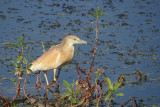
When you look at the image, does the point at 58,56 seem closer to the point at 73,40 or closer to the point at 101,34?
the point at 73,40

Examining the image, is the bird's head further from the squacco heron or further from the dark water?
the dark water

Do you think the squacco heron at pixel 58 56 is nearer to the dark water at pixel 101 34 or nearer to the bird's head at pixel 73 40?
the bird's head at pixel 73 40

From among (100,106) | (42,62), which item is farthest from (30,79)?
(100,106)

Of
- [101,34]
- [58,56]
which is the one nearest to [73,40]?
[58,56]

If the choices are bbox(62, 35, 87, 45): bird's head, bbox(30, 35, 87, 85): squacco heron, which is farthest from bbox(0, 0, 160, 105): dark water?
bbox(62, 35, 87, 45): bird's head

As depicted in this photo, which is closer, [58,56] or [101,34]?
[58,56]

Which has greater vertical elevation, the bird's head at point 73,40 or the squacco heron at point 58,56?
the bird's head at point 73,40

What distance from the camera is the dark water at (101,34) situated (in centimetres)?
768

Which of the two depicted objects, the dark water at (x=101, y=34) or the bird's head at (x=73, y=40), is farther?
the dark water at (x=101, y=34)

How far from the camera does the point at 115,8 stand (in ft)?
41.3

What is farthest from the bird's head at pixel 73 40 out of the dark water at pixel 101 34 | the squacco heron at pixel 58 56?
the dark water at pixel 101 34

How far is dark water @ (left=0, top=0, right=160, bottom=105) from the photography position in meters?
7.68

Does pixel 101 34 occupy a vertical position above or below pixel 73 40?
below

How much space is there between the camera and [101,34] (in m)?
10.3
